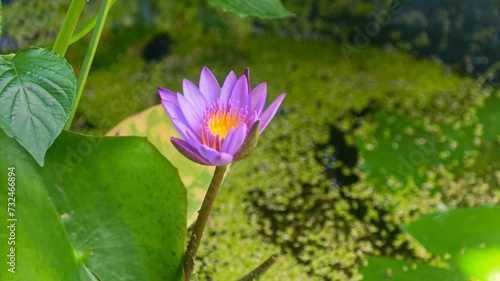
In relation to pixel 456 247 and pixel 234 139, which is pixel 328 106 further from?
pixel 234 139

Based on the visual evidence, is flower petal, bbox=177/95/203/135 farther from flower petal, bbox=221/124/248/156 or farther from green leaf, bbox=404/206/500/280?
green leaf, bbox=404/206/500/280

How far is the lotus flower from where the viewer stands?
2.02 feet

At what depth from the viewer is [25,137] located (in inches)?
23.8

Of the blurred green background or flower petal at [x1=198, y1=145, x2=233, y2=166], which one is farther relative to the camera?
the blurred green background

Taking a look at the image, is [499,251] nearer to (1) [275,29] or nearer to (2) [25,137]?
(2) [25,137]

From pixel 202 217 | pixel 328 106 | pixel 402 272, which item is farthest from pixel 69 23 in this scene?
pixel 328 106

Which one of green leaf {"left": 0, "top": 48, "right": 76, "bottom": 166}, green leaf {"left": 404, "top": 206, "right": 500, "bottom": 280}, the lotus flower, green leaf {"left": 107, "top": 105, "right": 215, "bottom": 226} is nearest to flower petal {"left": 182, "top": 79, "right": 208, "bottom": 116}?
the lotus flower

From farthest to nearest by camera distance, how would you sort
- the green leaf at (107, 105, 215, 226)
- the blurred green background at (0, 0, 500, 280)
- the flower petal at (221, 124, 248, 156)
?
the blurred green background at (0, 0, 500, 280)
the green leaf at (107, 105, 215, 226)
the flower petal at (221, 124, 248, 156)

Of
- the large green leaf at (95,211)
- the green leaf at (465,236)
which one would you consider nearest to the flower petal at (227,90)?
the large green leaf at (95,211)

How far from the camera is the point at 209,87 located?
70cm

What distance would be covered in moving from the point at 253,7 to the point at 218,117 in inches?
9.4

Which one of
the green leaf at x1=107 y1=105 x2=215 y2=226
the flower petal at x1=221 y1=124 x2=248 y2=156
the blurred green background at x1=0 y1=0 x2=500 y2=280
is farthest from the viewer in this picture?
the blurred green background at x1=0 y1=0 x2=500 y2=280

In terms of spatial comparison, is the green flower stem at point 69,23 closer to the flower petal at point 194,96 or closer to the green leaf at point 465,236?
the flower petal at point 194,96

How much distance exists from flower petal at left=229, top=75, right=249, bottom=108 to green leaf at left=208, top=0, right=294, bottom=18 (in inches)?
6.2
